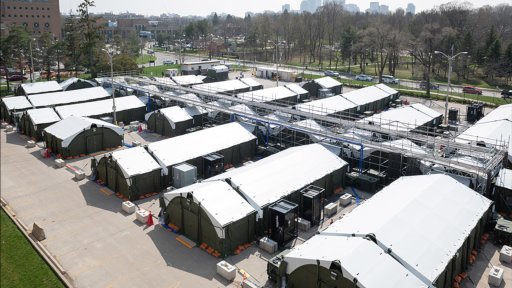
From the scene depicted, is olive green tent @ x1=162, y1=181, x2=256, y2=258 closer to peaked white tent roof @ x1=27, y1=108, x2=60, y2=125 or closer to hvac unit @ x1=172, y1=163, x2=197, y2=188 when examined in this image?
hvac unit @ x1=172, y1=163, x2=197, y2=188

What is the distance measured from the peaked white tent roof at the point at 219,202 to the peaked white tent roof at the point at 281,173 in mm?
513

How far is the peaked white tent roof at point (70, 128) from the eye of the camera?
27172 mm

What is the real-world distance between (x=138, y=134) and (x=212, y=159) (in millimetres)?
11859

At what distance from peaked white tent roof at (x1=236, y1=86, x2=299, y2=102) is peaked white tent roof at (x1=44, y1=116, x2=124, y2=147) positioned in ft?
46.1

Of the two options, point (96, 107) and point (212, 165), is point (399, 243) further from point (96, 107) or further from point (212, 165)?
point (96, 107)

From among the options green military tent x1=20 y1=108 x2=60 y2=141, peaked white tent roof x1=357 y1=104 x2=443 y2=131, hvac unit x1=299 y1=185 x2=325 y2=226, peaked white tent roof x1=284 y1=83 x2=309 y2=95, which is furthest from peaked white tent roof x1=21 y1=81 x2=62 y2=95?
hvac unit x1=299 y1=185 x2=325 y2=226

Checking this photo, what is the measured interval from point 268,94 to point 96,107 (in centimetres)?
1624

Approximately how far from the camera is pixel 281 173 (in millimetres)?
20297

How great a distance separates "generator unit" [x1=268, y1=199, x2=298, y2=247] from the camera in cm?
1714

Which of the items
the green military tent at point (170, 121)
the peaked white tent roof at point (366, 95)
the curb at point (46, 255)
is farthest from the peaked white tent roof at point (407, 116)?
the curb at point (46, 255)

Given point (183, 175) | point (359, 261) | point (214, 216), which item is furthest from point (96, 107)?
point (359, 261)

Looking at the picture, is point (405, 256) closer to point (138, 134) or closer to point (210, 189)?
point (210, 189)

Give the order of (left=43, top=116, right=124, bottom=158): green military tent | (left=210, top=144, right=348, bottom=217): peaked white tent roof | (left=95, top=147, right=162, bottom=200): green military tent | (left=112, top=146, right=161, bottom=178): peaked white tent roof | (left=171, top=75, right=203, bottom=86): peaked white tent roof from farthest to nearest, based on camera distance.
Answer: (left=171, top=75, right=203, bottom=86): peaked white tent roof < (left=43, top=116, right=124, bottom=158): green military tent < (left=112, top=146, right=161, bottom=178): peaked white tent roof < (left=95, top=147, right=162, bottom=200): green military tent < (left=210, top=144, right=348, bottom=217): peaked white tent roof

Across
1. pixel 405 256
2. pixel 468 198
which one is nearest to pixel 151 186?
pixel 405 256
